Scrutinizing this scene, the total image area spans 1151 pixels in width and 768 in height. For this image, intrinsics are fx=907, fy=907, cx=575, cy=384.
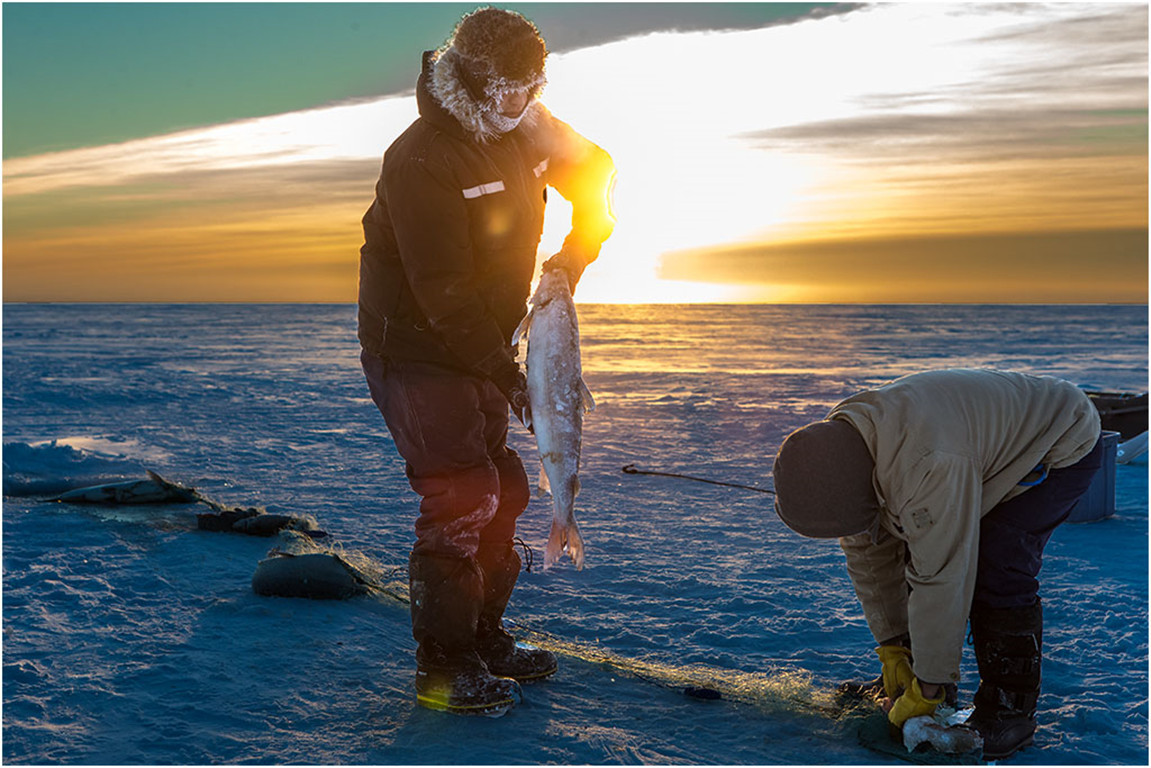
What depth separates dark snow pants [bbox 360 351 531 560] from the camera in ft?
11.4

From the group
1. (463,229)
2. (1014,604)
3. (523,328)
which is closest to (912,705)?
(1014,604)

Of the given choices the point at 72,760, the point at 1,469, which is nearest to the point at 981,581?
the point at 72,760

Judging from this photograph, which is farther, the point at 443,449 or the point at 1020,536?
the point at 443,449

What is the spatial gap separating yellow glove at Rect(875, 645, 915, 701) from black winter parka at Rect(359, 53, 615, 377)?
1.84 metres

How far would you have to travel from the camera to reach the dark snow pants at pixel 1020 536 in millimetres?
3195

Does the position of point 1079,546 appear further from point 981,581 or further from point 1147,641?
point 981,581

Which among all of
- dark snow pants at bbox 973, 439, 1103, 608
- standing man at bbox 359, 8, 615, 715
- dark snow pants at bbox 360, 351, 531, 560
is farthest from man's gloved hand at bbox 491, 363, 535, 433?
dark snow pants at bbox 973, 439, 1103, 608

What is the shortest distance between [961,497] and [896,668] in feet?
2.77

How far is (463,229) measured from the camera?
331 centimetres

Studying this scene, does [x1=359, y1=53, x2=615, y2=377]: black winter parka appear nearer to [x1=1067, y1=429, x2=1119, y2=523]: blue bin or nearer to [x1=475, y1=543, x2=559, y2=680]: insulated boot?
[x1=475, y1=543, x2=559, y2=680]: insulated boot

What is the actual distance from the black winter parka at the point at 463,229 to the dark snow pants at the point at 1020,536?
1.81 m

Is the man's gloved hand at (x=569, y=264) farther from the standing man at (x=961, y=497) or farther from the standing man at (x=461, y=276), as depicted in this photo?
the standing man at (x=961, y=497)

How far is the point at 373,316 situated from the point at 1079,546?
5.02 metres

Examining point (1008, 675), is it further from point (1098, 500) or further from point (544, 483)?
point (1098, 500)
